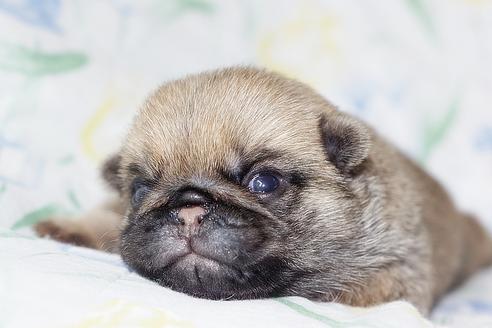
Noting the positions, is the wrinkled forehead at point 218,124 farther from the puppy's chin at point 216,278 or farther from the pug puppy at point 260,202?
the puppy's chin at point 216,278

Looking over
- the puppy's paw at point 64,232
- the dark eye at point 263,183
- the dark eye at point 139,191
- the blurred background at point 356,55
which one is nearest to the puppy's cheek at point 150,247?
the dark eye at point 139,191

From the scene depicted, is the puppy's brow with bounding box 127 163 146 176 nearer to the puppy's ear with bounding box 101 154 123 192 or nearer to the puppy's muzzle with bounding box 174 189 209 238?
the puppy's ear with bounding box 101 154 123 192

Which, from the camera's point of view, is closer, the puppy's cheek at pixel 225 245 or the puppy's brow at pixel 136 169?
the puppy's cheek at pixel 225 245

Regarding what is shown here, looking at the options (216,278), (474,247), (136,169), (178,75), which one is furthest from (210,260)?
(474,247)

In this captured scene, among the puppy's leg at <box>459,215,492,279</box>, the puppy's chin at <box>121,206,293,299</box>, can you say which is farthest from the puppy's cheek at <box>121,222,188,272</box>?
the puppy's leg at <box>459,215,492,279</box>

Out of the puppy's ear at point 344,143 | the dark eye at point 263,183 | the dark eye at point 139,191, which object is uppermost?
the puppy's ear at point 344,143

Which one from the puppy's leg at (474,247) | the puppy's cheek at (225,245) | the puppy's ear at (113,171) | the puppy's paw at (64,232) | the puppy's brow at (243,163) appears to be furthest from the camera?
the puppy's leg at (474,247)

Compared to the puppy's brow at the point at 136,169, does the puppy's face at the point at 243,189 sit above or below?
above

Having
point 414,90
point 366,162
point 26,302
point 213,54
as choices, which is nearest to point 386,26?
point 414,90

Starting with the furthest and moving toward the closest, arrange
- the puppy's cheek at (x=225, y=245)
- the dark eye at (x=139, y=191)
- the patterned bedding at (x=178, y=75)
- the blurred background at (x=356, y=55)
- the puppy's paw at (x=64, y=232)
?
the blurred background at (x=356, y=55) → the puppy's paw at (x=64, y=232) → the dark eye at (x=139, y=191) → the puppy's cheek at (x=225, y=245) → the patterned bedding at (x=178, y=75)
